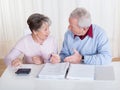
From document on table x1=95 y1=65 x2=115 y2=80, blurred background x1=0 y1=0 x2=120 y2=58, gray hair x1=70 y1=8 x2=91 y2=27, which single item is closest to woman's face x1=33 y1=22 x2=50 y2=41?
gray hair x1=70 y1=8 x2=91 y2=27

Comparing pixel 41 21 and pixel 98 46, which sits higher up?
pixel 41 21

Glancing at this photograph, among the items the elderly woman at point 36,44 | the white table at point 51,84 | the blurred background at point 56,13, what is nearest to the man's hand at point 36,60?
the elderly woman at point 36,44

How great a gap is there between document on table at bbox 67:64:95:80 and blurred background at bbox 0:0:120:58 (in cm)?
184

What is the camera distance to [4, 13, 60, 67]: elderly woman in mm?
1993

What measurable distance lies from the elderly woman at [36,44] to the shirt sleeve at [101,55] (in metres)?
0.35

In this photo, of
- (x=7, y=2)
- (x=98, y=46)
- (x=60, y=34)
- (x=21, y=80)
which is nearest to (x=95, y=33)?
(x=98, y=46)

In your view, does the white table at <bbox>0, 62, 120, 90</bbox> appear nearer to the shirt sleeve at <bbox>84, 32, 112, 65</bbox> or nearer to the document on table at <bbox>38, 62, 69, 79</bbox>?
the document on table at <bbox>38, 62, 69, 79</bbox>

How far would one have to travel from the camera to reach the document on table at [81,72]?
4.99 ft

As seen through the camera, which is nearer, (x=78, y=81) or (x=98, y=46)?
(x=78, y=81)

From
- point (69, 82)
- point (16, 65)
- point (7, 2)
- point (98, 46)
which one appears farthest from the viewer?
point (7, 2)

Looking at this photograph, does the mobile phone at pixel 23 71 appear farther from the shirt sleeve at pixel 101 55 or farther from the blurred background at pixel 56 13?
the blurred background at pixel 56 13

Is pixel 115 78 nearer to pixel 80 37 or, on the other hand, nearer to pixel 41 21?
pixel 80 37

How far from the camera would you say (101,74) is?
158 centimetres

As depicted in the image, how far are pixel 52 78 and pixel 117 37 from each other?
87.5 inches
